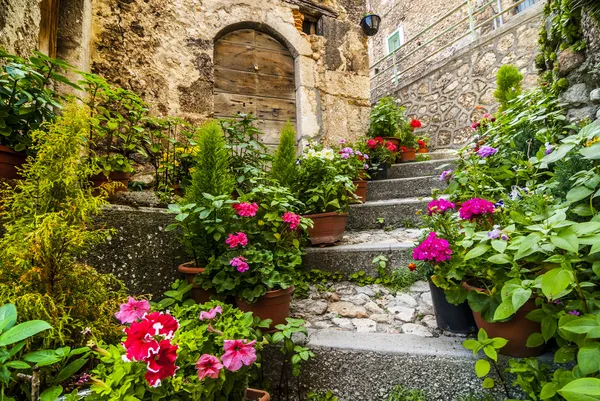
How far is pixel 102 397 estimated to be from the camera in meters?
0.79

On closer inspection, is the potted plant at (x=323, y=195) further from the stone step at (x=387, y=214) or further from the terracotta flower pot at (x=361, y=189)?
the terracotta flower pot at (x=361, y=189)

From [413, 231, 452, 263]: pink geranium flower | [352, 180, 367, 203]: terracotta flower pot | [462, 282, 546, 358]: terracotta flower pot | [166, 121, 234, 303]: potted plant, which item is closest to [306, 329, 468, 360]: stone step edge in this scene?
[462, 282, 546, 358]: terracotta flower pot

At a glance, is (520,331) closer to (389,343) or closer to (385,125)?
(389,343)

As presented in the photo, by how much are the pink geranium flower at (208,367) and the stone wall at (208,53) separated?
2.78 meters

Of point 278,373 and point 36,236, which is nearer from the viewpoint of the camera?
point 36,236

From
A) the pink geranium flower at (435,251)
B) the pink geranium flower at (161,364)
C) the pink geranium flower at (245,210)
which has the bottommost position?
the pink geranium flower at (161,364)

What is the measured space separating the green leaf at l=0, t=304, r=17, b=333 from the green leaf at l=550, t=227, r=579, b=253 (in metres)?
1.35

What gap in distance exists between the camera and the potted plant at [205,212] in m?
1.57

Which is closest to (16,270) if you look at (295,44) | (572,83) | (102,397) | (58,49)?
(102,397)

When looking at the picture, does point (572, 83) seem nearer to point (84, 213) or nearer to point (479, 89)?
point (84, 213)

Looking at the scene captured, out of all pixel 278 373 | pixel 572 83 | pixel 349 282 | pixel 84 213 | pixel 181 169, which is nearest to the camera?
pixel 84 213

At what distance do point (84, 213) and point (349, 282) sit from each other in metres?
1.58

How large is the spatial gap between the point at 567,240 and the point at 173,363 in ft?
3.60

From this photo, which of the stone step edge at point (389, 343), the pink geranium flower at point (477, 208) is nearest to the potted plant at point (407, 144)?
the pink geranium flower at point (477, 208)
